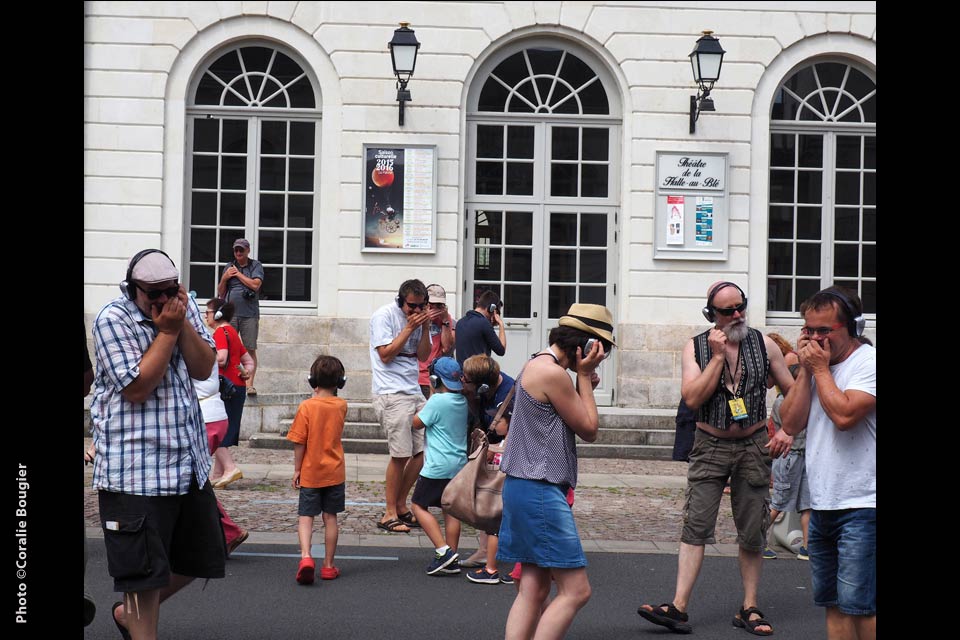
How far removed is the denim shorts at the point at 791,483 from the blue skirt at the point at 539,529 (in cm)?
278

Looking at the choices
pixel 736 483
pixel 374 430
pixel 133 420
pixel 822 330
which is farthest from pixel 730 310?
pixel 374 430

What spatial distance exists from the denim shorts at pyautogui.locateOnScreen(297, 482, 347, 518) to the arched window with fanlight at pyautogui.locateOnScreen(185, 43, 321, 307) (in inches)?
334

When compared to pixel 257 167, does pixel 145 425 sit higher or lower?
lower

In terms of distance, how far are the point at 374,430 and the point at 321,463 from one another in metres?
6.28

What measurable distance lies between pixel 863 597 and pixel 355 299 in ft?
36.9

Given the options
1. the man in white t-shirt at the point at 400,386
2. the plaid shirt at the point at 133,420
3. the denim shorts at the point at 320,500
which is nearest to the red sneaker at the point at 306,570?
the denim shorts at the point at 320,500

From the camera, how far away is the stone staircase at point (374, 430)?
1333 cm

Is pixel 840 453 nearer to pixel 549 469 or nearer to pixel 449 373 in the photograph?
pixel 549 469

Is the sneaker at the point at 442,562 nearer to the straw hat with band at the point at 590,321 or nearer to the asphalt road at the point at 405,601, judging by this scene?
the asphalt road at the point at 405,601

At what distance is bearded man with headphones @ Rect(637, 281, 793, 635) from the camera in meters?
6.25

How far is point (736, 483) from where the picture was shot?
6387 millimetres
